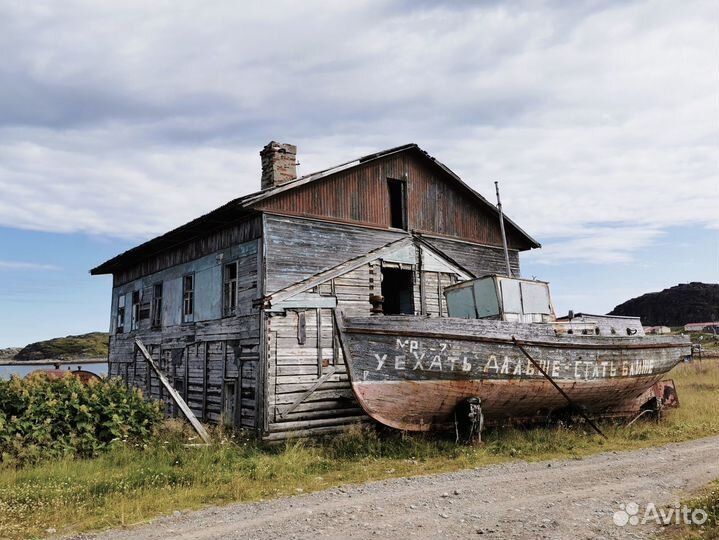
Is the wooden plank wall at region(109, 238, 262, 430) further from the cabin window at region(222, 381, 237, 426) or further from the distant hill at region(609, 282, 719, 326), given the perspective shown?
the distant hill at region(609, 282, 719, 326)

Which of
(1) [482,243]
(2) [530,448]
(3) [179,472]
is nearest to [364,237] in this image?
(1) [482,243]

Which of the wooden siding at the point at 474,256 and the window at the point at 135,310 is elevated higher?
the wooden siding at the point at 474,256

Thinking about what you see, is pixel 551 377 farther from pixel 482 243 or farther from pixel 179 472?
pixel 179 472

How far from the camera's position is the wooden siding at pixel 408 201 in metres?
14.7

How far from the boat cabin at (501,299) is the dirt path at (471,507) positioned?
14.6 feet

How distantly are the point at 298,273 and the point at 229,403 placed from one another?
395 cm

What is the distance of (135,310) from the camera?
20.9 m

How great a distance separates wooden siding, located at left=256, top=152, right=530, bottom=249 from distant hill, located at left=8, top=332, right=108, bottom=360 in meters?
90.1

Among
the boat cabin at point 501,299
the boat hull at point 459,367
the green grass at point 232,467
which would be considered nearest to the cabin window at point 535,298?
the boat cabin at point 501,299

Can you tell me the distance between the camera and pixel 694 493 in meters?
7.15

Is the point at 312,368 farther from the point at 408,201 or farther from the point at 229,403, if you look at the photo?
the point at 408,201

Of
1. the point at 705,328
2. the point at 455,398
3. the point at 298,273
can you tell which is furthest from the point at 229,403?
the point at 705,328

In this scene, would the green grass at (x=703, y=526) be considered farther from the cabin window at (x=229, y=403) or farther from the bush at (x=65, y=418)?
the cabin window at (x=229, y=403)

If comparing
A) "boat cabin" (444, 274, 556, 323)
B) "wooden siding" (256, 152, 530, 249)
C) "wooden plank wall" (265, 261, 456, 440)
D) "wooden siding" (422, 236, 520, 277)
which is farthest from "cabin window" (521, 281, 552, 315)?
"wooden siding" (256, 152, 530, 249)
